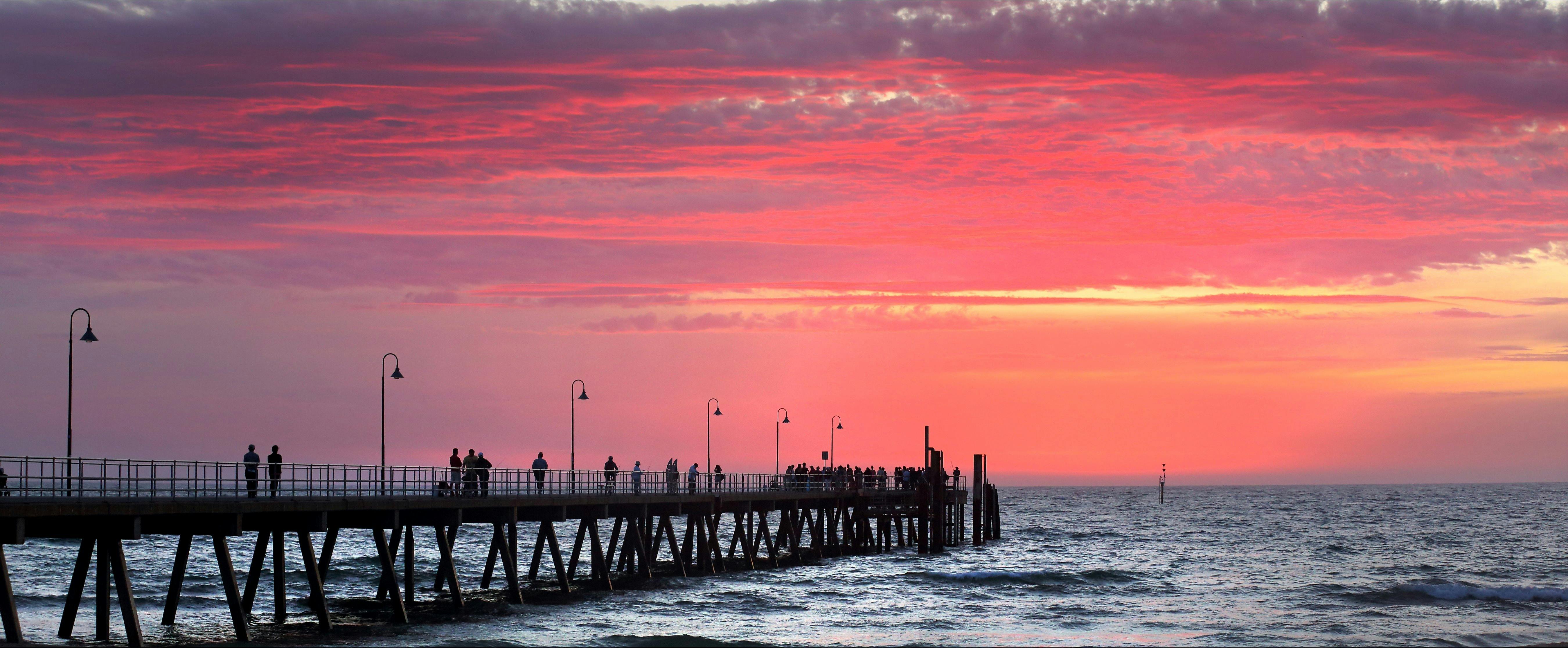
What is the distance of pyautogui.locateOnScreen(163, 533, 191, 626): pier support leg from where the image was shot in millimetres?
33375

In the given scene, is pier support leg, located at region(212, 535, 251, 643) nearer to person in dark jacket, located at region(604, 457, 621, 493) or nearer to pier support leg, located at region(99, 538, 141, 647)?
pier support leg, located at region(99, 538, 141, 647)

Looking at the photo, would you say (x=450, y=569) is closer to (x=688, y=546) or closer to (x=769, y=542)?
(x=688, y=546)

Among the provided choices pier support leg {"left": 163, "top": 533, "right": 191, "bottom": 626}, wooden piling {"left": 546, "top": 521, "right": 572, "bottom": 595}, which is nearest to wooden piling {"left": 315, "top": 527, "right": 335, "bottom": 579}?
wooden piling {"left": 546, "top": 521, "right": 572, "bottom": 595}

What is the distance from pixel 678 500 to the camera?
50.3 m

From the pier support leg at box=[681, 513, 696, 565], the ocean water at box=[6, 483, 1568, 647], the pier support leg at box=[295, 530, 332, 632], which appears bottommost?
the ocean water at box=[6, 483, 1568, 647]

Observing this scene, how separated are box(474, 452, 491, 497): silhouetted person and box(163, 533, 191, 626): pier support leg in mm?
7913

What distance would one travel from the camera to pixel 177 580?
34688 mm

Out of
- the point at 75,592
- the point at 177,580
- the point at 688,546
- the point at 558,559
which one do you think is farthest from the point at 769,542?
the point at 75,592

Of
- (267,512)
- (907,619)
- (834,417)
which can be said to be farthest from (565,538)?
(267,512)

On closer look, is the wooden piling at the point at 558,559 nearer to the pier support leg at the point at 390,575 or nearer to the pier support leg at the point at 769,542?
the pier support leg at the point at 390,575

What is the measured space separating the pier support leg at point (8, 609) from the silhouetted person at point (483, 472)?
14669 mm

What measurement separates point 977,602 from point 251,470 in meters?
25.3

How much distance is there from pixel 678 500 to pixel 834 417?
34532 mm

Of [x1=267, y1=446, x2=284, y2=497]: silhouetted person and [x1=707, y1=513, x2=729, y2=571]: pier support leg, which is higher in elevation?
[x1=267, y1=446, x2=284, y2=497]: silhouetted person
